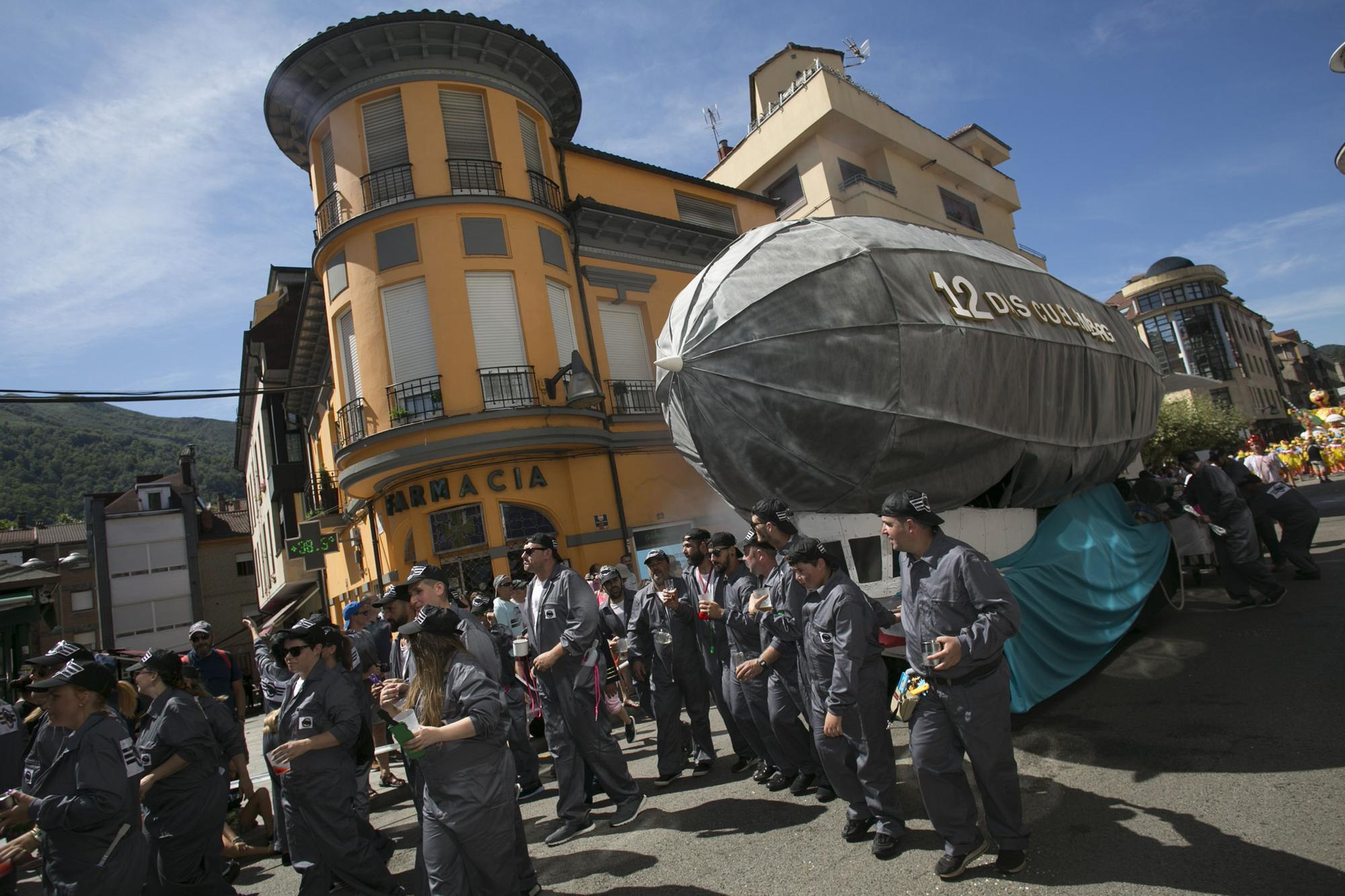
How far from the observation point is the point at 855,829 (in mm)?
4117

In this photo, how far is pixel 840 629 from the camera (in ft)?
13.4

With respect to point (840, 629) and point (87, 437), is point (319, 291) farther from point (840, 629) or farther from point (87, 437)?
point (87, 437)

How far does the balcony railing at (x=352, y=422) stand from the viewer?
13125mm

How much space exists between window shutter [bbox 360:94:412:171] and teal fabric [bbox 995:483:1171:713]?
12623 millimetres

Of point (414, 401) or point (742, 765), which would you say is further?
point (414, 401)

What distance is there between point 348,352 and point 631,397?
5547 millimetres

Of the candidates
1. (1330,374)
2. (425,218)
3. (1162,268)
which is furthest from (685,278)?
(1330,374)

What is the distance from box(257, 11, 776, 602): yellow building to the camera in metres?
12.7

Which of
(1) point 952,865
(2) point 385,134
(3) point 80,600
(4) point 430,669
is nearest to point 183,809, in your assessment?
(4) point 430,669

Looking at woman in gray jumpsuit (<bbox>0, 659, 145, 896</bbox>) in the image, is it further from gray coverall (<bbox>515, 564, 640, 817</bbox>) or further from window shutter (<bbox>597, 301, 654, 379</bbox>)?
window shutter (<bbox>597, 301, 654, 379</bbox>)

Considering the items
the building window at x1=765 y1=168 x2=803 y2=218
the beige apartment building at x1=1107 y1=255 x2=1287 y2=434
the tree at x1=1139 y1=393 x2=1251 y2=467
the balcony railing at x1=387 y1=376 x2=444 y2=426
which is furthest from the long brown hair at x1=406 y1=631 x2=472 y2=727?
the beige apartment building at x1=1107 y1=255 x2=1287 y2=434

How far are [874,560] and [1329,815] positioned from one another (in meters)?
2.72

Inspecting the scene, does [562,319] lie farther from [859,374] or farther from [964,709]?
[964,709]

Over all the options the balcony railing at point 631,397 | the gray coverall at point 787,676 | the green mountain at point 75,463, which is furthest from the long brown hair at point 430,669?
the green mountain at point 75,463
